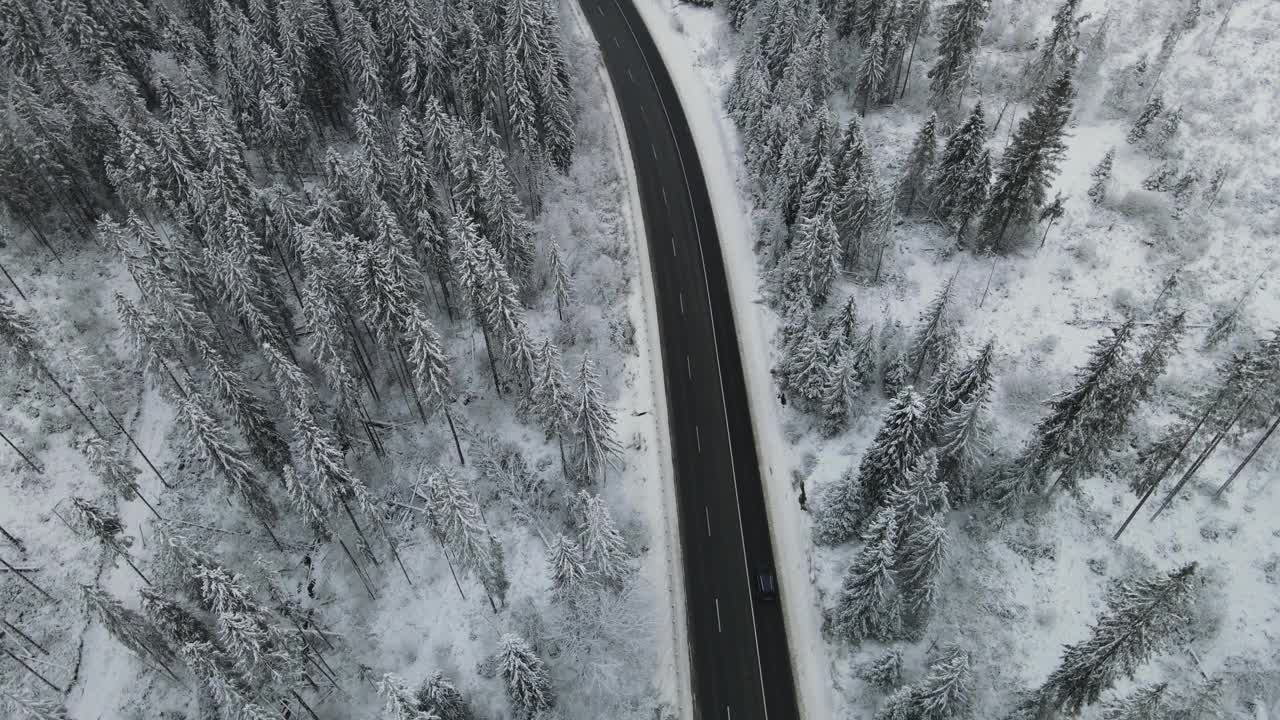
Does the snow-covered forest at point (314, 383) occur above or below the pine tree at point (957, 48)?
below

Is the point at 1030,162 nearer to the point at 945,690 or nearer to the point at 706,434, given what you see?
the point at 706,434

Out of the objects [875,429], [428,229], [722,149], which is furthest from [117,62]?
[875,429]

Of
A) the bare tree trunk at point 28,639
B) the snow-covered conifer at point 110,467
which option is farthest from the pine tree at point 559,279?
the bare tree trunk at point 28,639

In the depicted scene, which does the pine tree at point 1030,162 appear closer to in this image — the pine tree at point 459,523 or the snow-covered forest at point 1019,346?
the snow-covered forest at point 1019,346

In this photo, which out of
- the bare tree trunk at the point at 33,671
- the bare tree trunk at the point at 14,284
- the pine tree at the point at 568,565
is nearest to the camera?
the pine tree at the point at 568,565

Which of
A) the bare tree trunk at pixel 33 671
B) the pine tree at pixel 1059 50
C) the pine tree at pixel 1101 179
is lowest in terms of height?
the bare tree trunk at pixel 33 671

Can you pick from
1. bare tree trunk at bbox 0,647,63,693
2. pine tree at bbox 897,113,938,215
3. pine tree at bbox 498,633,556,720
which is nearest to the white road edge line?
pine tree at bbox 498,633,556,720

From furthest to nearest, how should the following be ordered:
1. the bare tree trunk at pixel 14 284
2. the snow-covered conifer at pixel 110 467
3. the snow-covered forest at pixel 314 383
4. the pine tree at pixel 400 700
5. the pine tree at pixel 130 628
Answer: the bare tree trunk at pixel 14 284 < the snow-covered conifer at pixel 110 467 < the snow-covered forest at pixel 314 383 < the pine tree at pixel 130 628 < the pine tree at pixel 400 700
